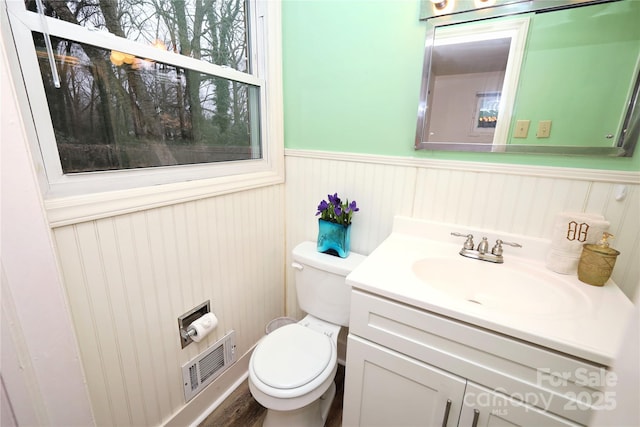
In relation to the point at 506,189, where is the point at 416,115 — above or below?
above

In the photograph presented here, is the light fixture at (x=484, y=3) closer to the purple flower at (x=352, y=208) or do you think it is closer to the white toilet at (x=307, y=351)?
the purple flower at (x=352, y=208)

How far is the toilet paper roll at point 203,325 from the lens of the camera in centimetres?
112

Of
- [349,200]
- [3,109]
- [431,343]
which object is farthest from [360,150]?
[3,109]

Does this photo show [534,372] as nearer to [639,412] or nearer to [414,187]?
[639,412]

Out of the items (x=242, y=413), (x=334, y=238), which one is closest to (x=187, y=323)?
(x=242, y=413)

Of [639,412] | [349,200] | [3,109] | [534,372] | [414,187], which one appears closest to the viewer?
[639,412]

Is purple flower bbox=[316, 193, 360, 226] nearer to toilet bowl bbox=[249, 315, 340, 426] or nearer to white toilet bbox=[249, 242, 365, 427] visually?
white toilet bbox=[249, 242, 365, 427]

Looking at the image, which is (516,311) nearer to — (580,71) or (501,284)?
(501,284)

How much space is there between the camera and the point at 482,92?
1.02m

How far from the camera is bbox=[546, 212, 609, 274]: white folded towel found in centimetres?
91

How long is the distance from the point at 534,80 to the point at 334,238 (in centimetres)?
96

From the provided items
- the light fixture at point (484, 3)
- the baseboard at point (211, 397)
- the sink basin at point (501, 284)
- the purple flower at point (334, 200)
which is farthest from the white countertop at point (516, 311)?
the baseboard at point (211, 397)

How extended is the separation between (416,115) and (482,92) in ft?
0.79

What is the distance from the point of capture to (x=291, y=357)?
112 cm
